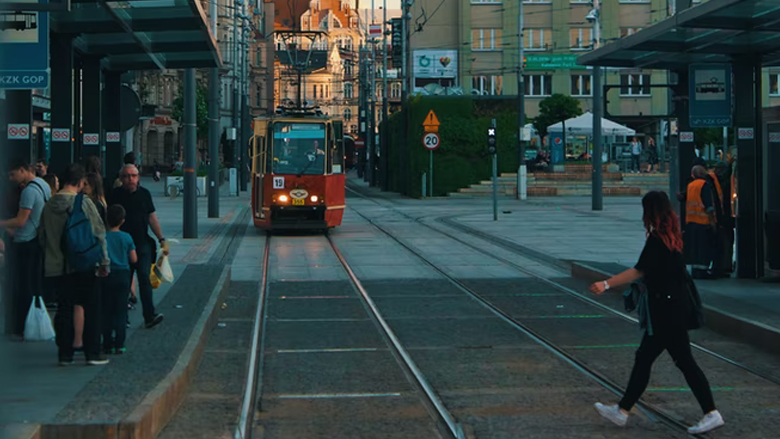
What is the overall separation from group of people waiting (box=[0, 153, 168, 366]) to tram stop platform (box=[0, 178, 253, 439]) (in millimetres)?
254

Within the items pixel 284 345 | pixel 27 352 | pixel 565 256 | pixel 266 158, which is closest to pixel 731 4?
pixel 284 345

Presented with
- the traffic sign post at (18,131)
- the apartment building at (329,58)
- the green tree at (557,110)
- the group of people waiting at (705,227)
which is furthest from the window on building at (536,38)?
the traffic sign post at (18,131)

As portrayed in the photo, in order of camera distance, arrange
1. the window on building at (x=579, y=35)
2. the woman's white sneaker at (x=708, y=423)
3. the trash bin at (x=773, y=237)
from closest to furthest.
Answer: the woman's white sneaker at (x=708, y=423), the trash bin at (x=773, y=237), the window on building at (x=579, y=35)

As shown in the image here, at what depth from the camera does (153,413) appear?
24.4 ft

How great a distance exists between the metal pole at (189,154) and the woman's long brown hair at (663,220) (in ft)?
58.2

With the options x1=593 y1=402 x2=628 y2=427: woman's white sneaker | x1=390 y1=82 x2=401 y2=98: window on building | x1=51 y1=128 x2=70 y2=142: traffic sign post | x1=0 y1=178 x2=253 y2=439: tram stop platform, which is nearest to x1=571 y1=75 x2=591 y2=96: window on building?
x1=390 y1=82 x2=401 y2=98: window on building

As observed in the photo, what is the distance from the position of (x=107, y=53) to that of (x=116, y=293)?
27.8 ft

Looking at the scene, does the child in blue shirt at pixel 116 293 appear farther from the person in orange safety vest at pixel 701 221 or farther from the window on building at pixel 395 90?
the window on building at pixel 395 90

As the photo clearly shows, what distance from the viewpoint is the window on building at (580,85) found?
7973 centimetres

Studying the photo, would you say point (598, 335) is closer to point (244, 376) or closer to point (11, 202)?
point (244, 376)

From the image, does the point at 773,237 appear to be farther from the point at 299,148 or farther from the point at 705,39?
the point at 299,148

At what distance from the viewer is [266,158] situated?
90.1 feet

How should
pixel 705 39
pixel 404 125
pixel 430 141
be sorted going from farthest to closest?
pixel 404 125 < pixel 430 141 < pixel 705 39

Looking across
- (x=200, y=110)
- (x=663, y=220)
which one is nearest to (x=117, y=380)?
(x=663, y=220)
